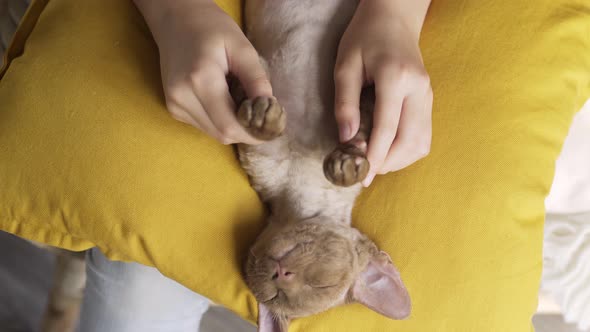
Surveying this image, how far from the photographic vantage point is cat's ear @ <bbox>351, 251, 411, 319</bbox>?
0.89 m

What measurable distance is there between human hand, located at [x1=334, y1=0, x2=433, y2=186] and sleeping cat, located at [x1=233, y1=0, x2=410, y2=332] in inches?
1.9

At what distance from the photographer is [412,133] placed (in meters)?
0.90

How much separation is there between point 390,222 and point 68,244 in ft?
1.86

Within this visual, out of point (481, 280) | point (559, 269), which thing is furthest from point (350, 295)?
point (559, 269)

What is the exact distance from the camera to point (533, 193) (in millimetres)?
971

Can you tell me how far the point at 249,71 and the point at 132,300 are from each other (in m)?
0.56

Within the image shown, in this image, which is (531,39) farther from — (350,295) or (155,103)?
(155,103)

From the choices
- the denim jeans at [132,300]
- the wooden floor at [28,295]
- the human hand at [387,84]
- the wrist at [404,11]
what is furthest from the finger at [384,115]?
the wooden floor at [28,295]

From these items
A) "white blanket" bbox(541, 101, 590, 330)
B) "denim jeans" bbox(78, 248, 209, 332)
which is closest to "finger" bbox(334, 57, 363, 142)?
"denim jeans" bbox(78, 248, 209, 332)

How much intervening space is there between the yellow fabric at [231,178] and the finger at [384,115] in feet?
0.32

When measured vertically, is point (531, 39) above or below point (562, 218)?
above

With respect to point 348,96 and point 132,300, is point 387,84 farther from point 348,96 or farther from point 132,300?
point 132,300

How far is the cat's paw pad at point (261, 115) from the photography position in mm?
810

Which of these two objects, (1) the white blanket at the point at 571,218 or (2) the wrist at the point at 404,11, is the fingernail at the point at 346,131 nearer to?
(2) the wrist at the point at 404,11
